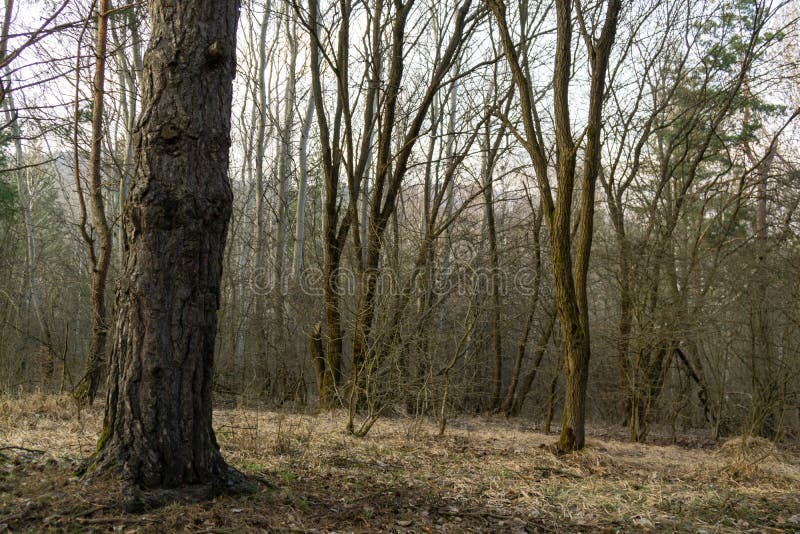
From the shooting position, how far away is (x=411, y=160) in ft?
43.5

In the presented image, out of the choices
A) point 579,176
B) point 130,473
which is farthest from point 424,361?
point 579,176

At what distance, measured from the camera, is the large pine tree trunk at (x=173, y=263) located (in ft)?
10.9

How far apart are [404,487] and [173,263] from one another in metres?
2.32

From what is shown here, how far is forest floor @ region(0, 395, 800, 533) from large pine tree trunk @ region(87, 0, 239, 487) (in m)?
0.30

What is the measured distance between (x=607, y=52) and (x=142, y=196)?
5436 millimetres

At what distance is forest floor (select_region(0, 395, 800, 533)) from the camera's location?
3104 millimetres

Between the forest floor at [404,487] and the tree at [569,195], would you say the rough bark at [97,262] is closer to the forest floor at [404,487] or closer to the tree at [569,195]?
the forest floor at [404,487]

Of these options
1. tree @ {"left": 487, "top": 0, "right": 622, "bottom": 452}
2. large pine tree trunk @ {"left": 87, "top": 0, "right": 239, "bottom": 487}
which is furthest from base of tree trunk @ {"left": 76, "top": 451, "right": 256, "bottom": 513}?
tree @ {"left": 487, "top": 0, "right": 622, "bottom": 452}

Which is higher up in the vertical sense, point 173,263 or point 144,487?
point 173,263

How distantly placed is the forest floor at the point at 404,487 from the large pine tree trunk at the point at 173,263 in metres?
0.30

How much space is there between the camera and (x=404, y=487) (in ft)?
14.2

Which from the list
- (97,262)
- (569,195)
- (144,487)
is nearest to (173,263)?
(144,487)

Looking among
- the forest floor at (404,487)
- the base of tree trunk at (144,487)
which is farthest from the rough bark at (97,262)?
the base of tree trunk at (144,487)

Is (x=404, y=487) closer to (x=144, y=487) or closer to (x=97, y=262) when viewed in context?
(x=144, y=487)
